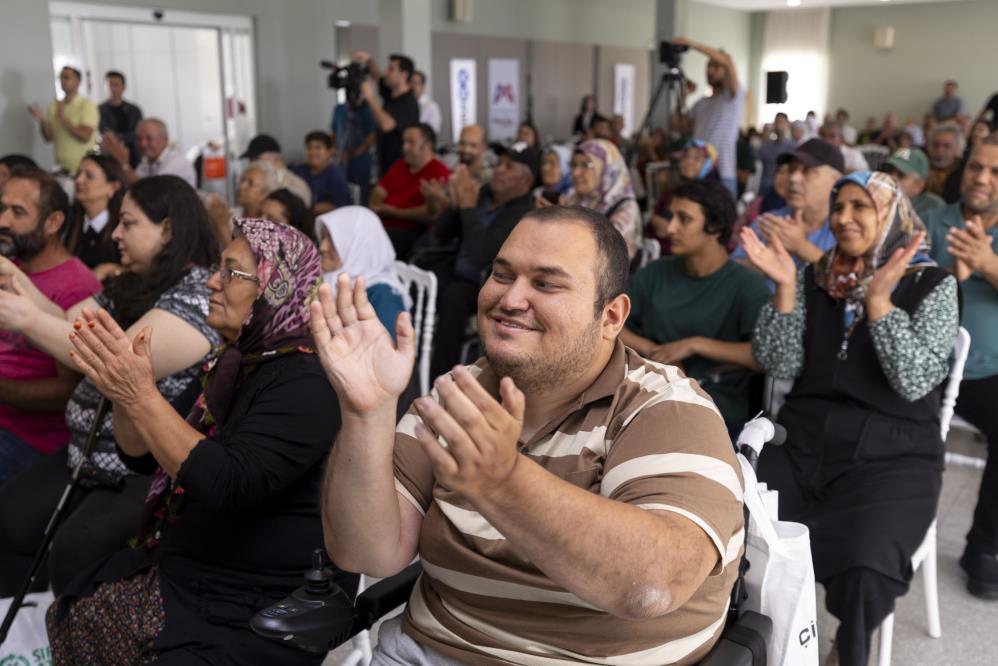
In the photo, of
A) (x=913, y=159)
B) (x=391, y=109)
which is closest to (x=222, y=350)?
(x=913, y=159)

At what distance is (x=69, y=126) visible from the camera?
20.1 feet

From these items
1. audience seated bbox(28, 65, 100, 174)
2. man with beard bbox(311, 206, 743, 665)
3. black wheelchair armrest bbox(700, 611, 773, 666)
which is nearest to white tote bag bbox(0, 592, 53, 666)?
man with beard bbox(311, 206, 743, 665)

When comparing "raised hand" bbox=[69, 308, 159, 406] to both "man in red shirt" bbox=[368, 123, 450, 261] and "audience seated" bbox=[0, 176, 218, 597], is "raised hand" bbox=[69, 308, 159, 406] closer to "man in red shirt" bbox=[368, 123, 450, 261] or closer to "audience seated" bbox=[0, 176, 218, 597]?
"audience seated" bbox=[0, 176, 218, 597]

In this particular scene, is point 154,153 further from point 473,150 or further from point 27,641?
point 27,641

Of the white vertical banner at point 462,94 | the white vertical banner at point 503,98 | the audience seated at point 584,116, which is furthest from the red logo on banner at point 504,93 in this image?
the audience seated at point 584,116

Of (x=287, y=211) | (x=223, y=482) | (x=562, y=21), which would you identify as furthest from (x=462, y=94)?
(x=223, y=482)

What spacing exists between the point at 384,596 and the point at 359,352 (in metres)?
0.46

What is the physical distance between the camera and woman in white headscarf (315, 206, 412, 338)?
304 centimetres

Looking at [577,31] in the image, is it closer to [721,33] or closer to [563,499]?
[721,33]

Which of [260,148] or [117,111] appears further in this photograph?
[117,111]

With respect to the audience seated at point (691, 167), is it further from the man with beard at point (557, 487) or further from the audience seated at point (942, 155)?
the man with beard at point (557, 487)

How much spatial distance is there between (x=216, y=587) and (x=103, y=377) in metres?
0.40

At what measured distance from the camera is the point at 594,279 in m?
1.19

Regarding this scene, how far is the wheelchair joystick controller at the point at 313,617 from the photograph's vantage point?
1234mm
